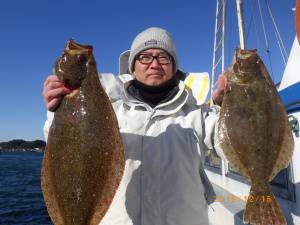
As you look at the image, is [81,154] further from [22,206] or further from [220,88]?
[22,206]

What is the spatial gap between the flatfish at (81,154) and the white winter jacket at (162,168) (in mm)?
614

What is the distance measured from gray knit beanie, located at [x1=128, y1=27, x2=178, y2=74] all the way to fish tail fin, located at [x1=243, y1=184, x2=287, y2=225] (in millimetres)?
1759

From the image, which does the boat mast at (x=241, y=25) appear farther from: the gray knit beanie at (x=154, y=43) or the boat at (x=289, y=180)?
the gray knit beanie at (x=154, y=43)

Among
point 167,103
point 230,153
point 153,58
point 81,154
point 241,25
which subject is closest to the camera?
point 81,154

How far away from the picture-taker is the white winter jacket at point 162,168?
3.04 meters

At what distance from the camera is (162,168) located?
10.2ft

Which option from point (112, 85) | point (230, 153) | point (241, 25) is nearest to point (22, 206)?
point (241, 25)

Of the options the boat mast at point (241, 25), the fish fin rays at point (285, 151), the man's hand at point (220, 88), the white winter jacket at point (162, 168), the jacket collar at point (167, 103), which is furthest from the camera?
the boat mast at point (241, 25)

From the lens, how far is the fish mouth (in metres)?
2.63

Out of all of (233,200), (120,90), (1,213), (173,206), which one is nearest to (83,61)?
Answer: (120,90)

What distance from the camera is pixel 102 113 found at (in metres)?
2.55

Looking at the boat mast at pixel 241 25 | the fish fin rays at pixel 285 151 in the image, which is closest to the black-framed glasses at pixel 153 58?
the fish fin rays at pixel 285 151

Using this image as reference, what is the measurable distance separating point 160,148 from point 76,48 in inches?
48.6

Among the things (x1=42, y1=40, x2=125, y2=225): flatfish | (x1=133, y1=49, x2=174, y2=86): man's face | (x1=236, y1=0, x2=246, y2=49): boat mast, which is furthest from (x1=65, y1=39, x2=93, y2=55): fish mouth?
(x1=236, y1=0, x2=246, y2=49): boat mast
